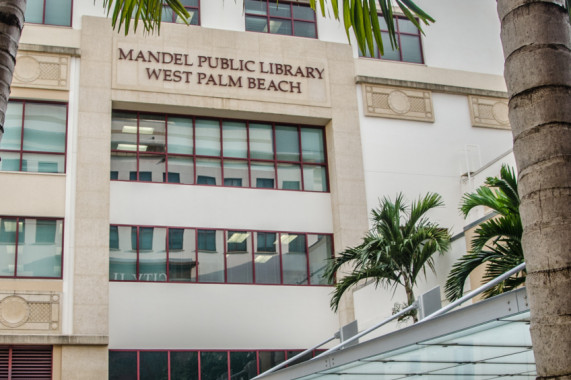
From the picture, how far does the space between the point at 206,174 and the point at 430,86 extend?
882cm

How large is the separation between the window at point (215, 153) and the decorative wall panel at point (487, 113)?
5.85 metres

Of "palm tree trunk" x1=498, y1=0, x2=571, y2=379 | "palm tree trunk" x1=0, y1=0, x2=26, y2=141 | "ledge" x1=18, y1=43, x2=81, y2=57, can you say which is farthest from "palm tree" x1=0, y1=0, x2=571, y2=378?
"ledge" x1=18, y1=43, x2=81, y2=57

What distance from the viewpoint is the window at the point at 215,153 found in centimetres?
2684

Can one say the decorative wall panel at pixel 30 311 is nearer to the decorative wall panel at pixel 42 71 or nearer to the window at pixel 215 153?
the window at pixel 215 153

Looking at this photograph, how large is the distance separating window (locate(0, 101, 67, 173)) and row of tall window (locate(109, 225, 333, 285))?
9.30ft

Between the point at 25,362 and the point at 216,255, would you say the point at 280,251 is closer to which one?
the point at 216,255

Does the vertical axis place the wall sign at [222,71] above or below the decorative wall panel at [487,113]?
above

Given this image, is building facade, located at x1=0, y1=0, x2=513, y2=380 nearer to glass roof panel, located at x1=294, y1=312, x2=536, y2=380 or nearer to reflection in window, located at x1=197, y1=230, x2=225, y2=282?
reflection in window, located at x1=197, y1=230, x2=225, y2=282

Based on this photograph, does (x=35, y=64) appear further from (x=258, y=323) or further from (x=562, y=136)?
(x=562, y=136)

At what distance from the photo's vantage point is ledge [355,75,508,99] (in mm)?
29625

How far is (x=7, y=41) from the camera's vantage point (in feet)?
25.8

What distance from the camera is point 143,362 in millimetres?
24547

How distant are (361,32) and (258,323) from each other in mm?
18746

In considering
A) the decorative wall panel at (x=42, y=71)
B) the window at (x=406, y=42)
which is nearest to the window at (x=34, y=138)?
the decorative wall panel at (x=42, y=71)
